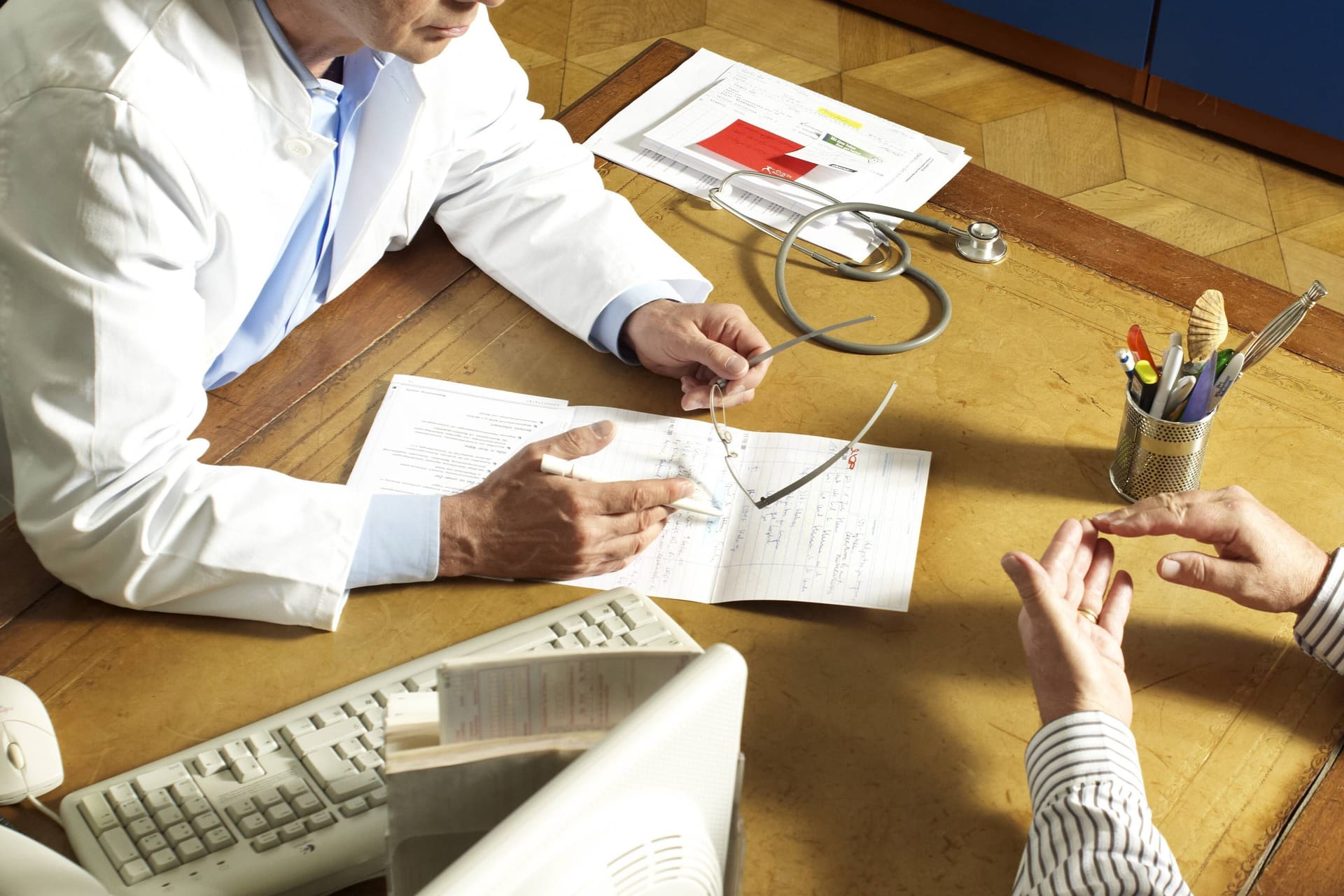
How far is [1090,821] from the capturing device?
857 mm

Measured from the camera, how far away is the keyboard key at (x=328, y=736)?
91 centimetres

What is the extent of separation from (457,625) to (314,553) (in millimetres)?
135

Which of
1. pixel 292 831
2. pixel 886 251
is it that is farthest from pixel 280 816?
pixel 886 251

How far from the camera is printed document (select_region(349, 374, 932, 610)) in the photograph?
1.07 m

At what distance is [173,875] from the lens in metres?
0.84

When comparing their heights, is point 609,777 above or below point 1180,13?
above

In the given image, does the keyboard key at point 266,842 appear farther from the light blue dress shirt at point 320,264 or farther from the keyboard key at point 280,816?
the light blue dress shirt at point 320,264

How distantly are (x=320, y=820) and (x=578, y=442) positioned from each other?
411 mm

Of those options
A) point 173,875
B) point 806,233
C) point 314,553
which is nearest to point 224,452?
point 314,553

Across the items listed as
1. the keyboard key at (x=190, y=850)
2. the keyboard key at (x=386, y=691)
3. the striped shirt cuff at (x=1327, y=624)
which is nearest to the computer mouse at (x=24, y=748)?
the keyboard key at (x=190, y=850)

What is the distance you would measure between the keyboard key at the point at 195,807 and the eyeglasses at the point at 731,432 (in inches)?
20.3

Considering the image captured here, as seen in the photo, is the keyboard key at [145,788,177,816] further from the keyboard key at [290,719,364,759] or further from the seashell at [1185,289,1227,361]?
the seashell at [1185,289,1227,361]

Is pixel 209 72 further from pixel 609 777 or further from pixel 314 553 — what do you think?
pixel 609 777

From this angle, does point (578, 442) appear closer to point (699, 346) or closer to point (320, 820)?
point (699, 346)
